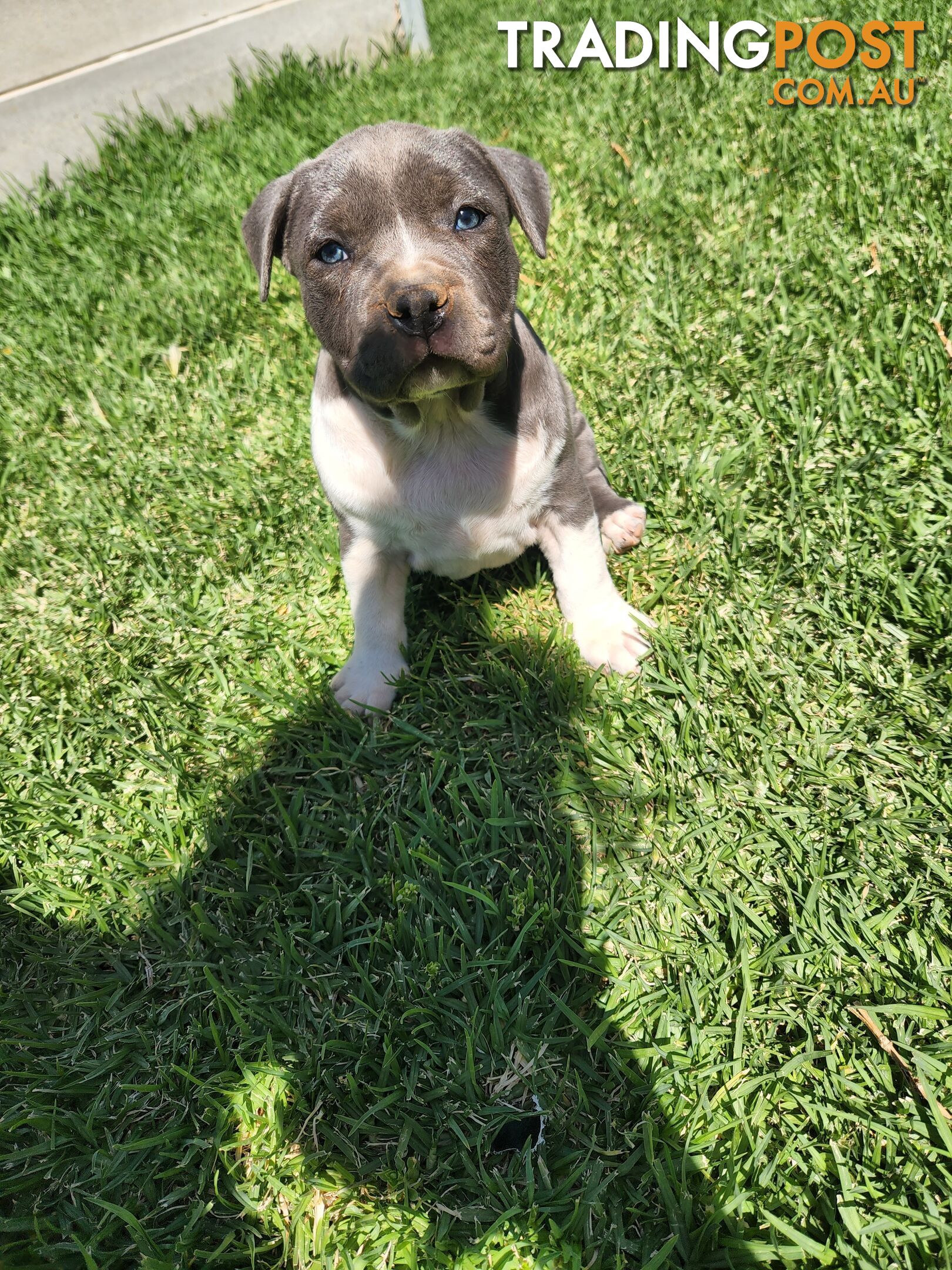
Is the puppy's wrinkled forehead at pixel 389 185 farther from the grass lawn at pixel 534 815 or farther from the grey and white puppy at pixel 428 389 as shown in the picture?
the grass lawn at pixel 534 815

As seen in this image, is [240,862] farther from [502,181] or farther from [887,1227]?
[502,181]

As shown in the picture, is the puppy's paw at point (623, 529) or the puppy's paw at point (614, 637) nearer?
the puppy's paw at point (614, 637)

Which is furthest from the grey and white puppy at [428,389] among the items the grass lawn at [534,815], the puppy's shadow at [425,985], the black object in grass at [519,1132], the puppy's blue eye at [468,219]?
the black object in grass at [519,1132]

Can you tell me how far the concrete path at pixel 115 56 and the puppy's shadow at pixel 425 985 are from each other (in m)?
5.73

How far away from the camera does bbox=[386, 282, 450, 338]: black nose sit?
2.41 meters

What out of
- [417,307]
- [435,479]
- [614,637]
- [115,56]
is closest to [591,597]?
[614,637]

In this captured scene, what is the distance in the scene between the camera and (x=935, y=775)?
8.63ft

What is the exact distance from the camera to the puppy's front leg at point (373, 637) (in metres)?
3.25

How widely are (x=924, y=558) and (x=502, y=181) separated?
6.31ft

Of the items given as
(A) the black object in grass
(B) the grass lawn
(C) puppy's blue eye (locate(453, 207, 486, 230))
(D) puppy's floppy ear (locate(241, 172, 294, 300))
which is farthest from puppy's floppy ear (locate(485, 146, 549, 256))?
(A) the black object in grass

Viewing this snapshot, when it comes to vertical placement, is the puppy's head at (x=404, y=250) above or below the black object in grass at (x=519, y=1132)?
above

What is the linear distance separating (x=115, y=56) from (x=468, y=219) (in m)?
5.78

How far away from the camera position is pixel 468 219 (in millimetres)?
2791

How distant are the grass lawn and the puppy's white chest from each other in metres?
0.52
